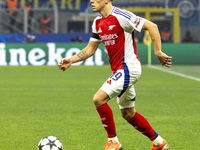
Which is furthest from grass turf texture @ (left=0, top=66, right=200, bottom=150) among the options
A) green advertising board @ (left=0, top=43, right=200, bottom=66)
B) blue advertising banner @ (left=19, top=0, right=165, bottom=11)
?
blue advertising banner @ (left=19, top=0, right=165, bottom=11)

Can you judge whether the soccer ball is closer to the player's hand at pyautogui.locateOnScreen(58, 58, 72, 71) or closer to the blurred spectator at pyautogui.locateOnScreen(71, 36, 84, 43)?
the player's hand at pyautogui.locateOnScreen(58, 58, 72, 71)

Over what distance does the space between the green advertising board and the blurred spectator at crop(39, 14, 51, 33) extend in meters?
4.35

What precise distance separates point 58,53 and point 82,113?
16121 mm

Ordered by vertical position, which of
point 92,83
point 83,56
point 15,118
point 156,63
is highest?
point 83,56

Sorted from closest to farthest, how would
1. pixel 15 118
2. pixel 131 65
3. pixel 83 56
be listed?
1. pixel 131 65
2. pixel 83 56
3. pixel 15 118

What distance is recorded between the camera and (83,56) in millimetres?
6762

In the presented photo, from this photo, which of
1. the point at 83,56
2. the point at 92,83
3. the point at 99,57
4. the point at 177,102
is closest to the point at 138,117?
the point at 83,56

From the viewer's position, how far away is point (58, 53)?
85.3ft

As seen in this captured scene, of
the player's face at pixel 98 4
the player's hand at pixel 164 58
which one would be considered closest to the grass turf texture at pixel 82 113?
the player's hand at pixel 164 58

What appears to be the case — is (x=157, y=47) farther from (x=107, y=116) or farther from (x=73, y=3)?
(x=73, y=3)

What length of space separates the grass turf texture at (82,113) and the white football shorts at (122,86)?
2.38ft

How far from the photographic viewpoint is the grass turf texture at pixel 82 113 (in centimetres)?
723

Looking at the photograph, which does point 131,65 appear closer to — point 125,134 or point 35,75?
point 125,134

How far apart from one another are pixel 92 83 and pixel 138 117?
10.3 metres
